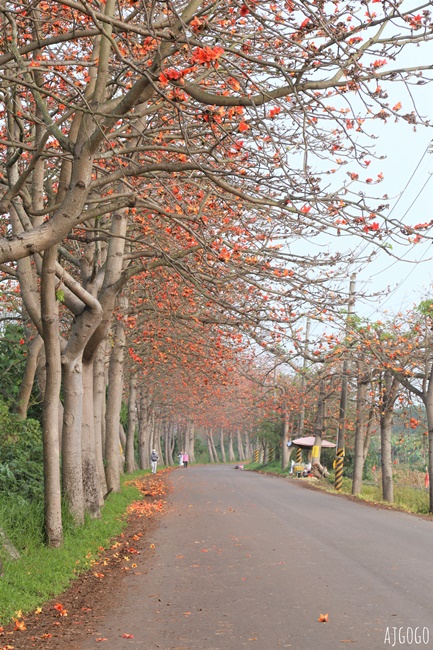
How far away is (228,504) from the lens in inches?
795

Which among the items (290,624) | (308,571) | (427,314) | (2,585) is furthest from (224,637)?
(427,314)

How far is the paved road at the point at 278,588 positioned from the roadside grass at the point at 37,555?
75 centimetres

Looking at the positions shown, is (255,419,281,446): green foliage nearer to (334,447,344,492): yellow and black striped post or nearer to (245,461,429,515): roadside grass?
(245,461,429,515): roadside grass

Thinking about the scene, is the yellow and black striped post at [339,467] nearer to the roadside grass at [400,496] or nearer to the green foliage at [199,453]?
the roadside grass at [400,496]

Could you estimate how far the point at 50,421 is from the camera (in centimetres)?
1047

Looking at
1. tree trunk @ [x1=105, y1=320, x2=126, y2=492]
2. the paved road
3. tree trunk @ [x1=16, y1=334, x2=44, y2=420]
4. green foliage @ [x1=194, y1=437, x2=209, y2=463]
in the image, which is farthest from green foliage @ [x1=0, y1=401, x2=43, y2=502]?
green foliage @ [x1=194, y1=437, x2=209, y2=463]

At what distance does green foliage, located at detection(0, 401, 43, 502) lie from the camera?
41.6ft

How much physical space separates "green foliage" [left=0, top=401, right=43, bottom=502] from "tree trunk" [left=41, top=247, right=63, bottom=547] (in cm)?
147

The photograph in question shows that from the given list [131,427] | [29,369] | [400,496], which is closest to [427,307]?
[400,496]

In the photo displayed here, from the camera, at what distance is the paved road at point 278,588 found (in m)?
6.36

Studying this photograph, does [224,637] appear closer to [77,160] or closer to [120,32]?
[77,160]

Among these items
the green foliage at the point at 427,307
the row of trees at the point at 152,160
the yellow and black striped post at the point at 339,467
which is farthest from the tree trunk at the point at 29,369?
the yellow and black striped post at the point at 339,467

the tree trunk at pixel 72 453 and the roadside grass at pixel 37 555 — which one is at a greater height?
the tree trunk at pixel 72 453

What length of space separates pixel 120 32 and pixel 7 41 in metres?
1.31
